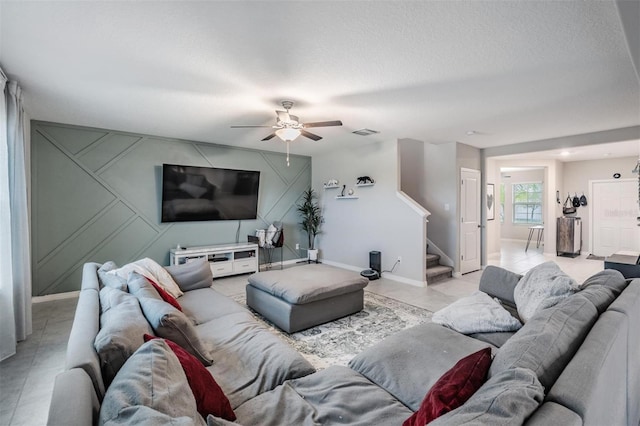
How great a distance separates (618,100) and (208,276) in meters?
5.07

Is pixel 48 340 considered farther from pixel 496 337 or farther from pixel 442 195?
pixel 442 195

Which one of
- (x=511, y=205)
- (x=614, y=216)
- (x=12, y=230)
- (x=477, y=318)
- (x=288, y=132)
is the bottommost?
(x=477, y=318)

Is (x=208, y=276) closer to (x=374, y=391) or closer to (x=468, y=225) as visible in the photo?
(x=374, y=391)

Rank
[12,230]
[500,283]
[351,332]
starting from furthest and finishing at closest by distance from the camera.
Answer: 1. [351,332]
2. [12,230]
3. [500,283]

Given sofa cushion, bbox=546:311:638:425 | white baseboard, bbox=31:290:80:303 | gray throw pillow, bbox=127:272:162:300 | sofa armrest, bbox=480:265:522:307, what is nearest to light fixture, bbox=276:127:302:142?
gray throw pillow, bbox=127:272:162:300

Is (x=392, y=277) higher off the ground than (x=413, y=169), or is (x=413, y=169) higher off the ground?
(x=413, y=169)

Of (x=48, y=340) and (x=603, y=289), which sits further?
(x=48, y=340)

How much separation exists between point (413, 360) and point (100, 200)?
5.00 meters

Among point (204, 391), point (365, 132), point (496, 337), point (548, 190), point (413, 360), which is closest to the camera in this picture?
point (204, 391)

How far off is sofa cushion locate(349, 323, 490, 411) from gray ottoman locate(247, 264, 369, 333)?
129 cm

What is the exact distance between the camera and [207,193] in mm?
5559

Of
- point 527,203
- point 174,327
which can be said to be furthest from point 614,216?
point 174,327

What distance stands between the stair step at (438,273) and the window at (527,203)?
20.3 ft

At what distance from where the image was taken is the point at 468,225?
592cm
